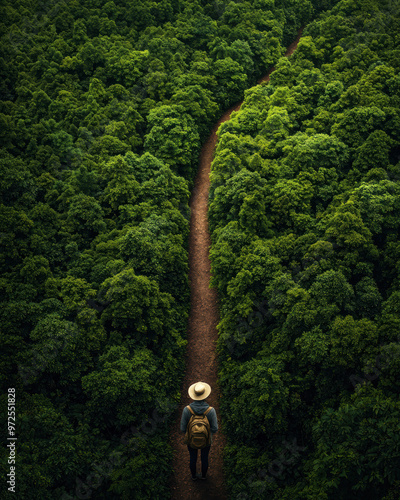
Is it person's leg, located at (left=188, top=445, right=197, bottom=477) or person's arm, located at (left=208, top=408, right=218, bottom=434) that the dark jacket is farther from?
person's leg, located at (left=188, top=445, right=197, bottom=477)

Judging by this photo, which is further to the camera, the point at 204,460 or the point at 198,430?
the point at 204,460

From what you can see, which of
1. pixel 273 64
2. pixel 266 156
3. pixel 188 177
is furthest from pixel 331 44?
pixel 188 177

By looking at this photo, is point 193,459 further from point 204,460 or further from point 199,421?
point 199,421

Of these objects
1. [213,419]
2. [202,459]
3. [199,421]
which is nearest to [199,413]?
[199,421]

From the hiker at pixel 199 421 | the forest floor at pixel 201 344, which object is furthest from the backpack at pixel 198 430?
the forest floor at pixel 201 344

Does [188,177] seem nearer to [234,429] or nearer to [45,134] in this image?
[45,134]
